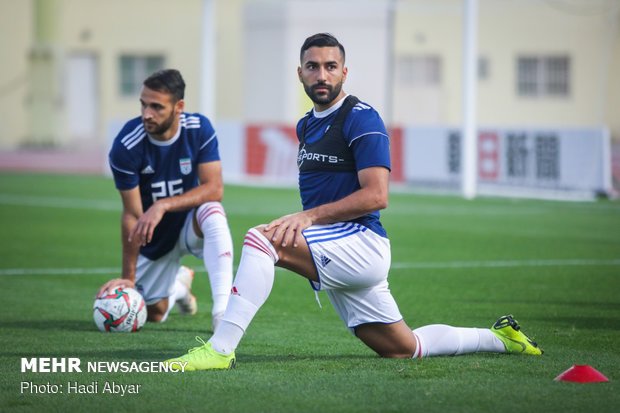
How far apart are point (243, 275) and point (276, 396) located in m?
0.79

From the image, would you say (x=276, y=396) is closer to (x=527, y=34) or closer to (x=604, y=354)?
(x=604, y=354)

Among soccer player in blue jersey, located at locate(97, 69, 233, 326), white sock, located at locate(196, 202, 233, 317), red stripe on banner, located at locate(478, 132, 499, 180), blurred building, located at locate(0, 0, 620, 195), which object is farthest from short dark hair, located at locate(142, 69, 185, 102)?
blurred building, located at locate(0, 0, 620, 195)

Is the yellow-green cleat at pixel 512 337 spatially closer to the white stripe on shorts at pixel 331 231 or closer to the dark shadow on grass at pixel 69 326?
the white stripe on shorts at pixel 331 231

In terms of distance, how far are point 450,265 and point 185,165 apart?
452 cm

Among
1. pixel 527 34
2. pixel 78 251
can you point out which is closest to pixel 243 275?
pixel 78 251

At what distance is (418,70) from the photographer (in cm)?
4688

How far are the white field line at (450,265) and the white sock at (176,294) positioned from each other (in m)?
2.68

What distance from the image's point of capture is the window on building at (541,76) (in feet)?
156

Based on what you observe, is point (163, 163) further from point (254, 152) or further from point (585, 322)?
point (254, 152)

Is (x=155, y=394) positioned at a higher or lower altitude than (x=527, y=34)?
lower

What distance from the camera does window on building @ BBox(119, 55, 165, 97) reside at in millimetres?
50750

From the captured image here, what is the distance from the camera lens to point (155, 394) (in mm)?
5988

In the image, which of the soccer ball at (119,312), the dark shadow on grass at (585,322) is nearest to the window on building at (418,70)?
the dark shadow on grass at (585,322)

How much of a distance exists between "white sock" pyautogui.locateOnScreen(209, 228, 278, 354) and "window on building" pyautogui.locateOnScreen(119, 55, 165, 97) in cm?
4501
